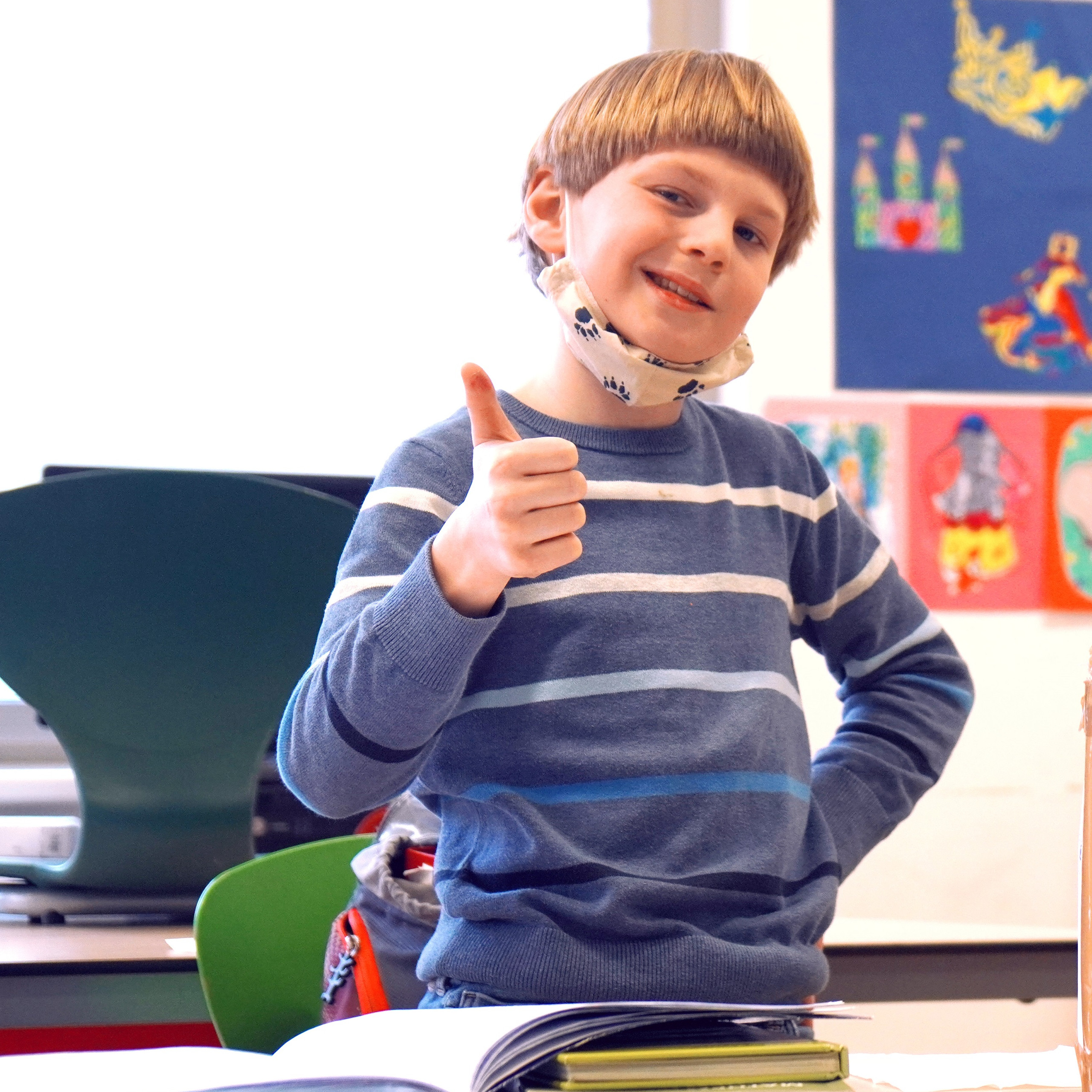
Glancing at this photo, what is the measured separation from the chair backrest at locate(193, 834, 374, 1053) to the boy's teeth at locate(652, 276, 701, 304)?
1.63 ft

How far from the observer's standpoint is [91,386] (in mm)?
1955

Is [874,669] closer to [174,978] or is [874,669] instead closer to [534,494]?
[534,494]

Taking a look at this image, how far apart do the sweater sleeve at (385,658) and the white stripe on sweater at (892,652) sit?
0.34 m

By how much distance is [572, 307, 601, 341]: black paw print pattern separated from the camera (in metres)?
0.85

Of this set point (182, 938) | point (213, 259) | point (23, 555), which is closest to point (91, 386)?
point (213, 259)

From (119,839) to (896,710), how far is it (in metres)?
0.65

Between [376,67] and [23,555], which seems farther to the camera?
[376,67]

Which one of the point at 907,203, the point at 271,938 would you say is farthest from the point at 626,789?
the point at 907,203

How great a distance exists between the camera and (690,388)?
87cm

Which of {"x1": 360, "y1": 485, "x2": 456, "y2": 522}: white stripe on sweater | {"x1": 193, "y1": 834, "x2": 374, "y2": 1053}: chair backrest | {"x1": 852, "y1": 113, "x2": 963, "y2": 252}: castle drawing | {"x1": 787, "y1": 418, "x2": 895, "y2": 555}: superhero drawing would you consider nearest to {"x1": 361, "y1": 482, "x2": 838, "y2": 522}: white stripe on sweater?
{"x1": 360, "y1": 485, "x2": 456, "y2": 522}: white stripe on sweater

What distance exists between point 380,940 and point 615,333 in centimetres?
42

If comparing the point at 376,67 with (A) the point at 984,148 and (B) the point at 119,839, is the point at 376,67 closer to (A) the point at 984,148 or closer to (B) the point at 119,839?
(A) the point at 984,148

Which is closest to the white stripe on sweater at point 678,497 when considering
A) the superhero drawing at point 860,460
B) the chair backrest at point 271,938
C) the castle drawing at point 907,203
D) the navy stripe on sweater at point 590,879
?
the navy stripe on sweater at point 590,879

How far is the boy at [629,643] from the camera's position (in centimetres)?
74
